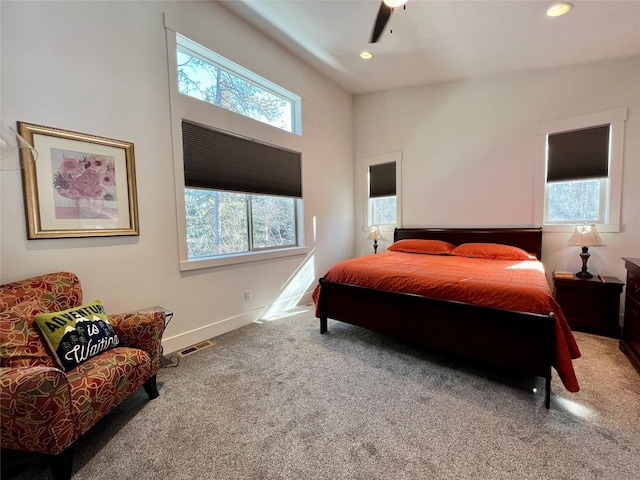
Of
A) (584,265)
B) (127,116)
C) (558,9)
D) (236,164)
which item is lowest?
(584,265)

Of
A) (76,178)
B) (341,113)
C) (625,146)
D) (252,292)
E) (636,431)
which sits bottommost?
(636,431)

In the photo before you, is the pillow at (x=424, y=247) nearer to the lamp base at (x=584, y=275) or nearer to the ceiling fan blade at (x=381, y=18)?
the lamp base at (x=584, y=275)

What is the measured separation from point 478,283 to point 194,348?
2690mm

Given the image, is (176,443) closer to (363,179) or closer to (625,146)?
(363,179)

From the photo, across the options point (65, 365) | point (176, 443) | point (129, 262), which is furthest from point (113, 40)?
point (176, 443)

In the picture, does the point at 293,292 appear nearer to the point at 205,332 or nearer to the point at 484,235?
the point at 205,332

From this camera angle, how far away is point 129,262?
2383mm

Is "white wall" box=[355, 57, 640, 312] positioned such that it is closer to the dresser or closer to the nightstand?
the nightstand

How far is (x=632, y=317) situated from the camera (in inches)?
93.0

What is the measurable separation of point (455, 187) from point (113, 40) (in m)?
4.29

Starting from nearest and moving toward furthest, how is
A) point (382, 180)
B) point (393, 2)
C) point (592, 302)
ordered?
point (393, 2)
point (592, 302)
point (382, 180)

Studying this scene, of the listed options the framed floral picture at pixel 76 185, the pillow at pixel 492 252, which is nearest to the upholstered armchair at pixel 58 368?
the framed floral picture at pixel 76 185

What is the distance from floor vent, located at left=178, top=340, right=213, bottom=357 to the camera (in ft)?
8.71

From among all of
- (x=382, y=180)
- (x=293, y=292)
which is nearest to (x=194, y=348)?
(x=293, y=292)
